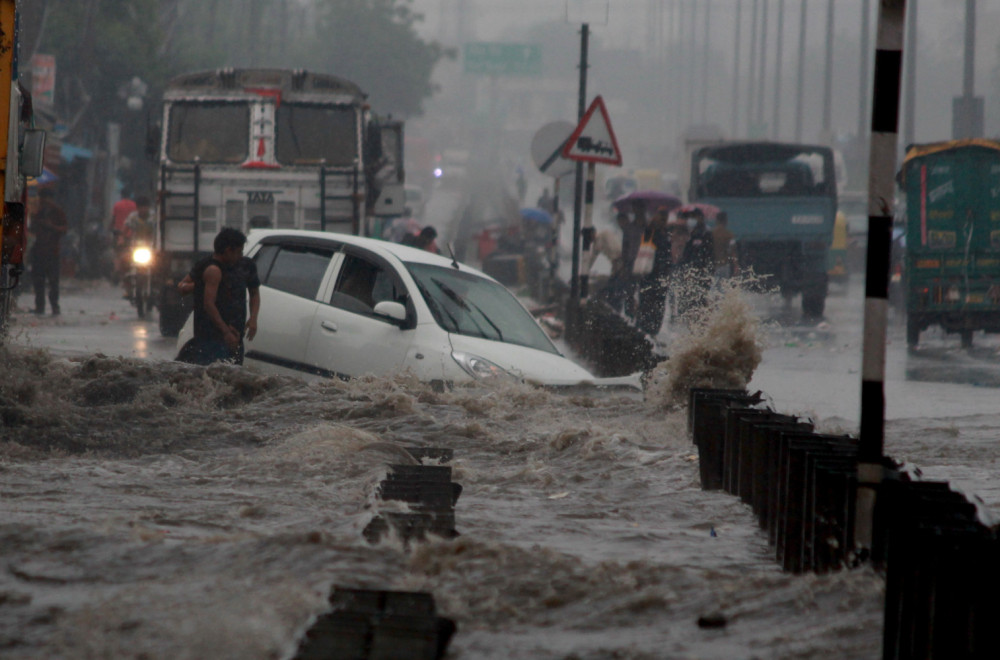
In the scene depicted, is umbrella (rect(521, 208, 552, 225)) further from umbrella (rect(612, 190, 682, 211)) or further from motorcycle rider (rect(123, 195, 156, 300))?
motorcycle rider (rect(123, 195, 156, 300))

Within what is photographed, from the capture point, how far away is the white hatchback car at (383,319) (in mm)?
9523

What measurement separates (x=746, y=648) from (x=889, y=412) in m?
7.67

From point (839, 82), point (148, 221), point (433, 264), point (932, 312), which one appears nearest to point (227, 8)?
point (148, 221)

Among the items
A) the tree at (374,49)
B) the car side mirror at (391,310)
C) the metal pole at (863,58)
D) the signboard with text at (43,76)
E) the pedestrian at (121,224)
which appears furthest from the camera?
the tree at (374,49)

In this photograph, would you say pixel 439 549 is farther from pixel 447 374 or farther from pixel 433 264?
pixel 433 264

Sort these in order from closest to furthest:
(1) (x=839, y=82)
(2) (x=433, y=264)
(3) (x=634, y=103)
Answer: (2) (x=433, y=264)
(1) (x=839, y=82)
(3) (x=634, y=103)

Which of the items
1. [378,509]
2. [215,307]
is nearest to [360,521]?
[378,509]

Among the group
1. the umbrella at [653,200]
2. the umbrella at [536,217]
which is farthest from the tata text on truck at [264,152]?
the umbrella at [536,217]

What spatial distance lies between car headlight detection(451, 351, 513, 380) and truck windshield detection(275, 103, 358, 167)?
9498mm

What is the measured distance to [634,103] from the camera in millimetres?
164000

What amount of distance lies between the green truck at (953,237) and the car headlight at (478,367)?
34.2 ft

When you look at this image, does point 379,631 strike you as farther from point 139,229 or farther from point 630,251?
point 139,229

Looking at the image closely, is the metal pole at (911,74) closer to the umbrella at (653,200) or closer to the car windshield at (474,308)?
the umbrella at (653,200)

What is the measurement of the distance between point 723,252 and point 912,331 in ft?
9.00
